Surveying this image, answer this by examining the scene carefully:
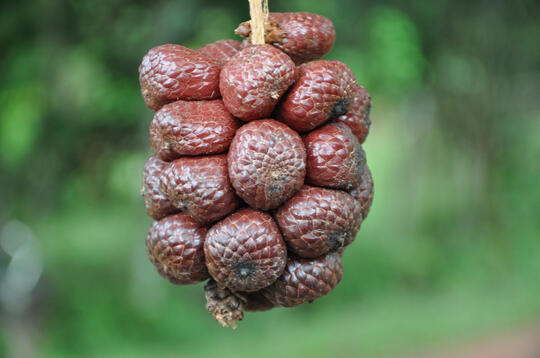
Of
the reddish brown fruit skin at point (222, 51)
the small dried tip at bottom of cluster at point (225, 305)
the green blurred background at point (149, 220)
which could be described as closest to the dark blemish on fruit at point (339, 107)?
the reddish brown fruit skin at point (222, 51)

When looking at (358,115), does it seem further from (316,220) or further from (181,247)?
(181,247)

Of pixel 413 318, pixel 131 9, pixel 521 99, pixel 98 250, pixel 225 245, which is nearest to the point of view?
pixel 225 245

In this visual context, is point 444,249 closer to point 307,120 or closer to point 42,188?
point 42,188

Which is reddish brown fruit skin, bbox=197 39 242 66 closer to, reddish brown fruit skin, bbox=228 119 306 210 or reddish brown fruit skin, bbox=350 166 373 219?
reddish brown fruit skin, bbox=228 119 306 210

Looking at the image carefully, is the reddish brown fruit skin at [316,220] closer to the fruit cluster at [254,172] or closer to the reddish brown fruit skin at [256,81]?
the fruit cluster at [254,172]

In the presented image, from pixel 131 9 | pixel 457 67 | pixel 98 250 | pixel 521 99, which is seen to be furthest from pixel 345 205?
pixel 521 99
